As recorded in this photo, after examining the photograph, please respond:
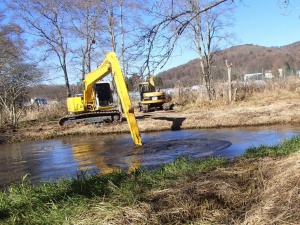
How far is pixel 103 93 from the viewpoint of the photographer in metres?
22.3

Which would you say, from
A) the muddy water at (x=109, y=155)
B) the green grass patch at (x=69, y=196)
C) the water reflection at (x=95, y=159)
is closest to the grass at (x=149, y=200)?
the green grass patch at (x=69, y=196)

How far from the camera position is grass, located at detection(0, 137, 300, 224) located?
370 centimetres

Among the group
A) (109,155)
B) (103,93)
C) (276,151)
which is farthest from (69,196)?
(103,93)

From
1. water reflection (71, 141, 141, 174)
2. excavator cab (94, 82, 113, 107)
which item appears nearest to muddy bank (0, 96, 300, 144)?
excavator cab (94, 82, 113, 107)

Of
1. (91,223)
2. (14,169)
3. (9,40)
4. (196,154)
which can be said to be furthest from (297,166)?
(9,40)

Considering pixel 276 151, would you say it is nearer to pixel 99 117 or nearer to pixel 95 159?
pixel 95 159

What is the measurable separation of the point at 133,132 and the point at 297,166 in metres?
9.42

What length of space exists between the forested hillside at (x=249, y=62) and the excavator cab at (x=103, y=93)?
1574 centimetres

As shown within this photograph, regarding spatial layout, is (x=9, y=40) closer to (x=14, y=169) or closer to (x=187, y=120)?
(x=187, y=120)

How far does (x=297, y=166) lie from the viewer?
4.52 metres

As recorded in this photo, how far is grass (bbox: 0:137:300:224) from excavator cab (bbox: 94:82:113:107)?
16.1 metres

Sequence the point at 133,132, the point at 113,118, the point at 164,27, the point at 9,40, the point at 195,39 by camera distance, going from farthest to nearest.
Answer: the point at 195,39 < the point at 9,40 < the point at 113,118 < the point at 133,132 < the point at 164,27

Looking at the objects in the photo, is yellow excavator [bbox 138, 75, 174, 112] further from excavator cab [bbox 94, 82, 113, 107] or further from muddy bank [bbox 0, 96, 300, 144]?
muddy bank [bbox 0, 96, 300, 144]

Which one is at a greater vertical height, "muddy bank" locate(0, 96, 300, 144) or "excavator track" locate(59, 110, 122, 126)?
"excavator track" locate(59, 110, 122, 126)
